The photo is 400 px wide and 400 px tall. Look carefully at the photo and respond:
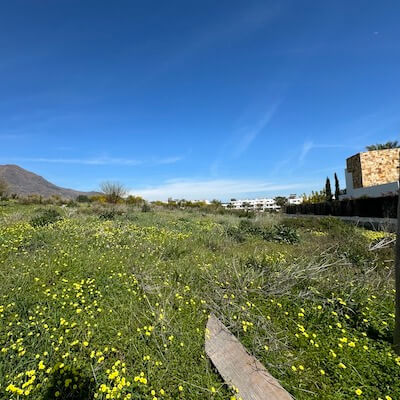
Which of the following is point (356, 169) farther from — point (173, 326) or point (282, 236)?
point (173, 326)

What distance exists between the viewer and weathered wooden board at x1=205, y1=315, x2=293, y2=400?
219 centimetres

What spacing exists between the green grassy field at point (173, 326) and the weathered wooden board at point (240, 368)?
0.09 meters

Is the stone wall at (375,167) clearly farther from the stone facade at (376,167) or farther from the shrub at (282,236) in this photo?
the shrub at (282,236)

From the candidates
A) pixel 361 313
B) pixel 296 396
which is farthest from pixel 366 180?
pixel 296 396

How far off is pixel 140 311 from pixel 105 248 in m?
2.96

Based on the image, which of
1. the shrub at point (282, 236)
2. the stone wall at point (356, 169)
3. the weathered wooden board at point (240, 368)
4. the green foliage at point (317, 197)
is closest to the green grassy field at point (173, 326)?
the weathered wooden board at point (240, 368)

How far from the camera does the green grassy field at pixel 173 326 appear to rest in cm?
223

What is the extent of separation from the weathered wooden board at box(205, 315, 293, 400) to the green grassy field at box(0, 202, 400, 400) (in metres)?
0.09

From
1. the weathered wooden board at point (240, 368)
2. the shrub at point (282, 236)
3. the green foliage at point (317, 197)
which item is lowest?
the weathered wooden board at point (240, 368)

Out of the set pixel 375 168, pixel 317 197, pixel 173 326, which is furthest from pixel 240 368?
pixel 317 197

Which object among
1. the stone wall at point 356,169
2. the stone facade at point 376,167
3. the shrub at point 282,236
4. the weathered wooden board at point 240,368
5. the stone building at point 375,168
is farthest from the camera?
the stone wall at point 356,169

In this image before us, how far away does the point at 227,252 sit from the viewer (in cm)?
664

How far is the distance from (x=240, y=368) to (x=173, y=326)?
34.5 inches

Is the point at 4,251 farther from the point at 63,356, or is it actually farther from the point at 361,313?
the point at 361,313
